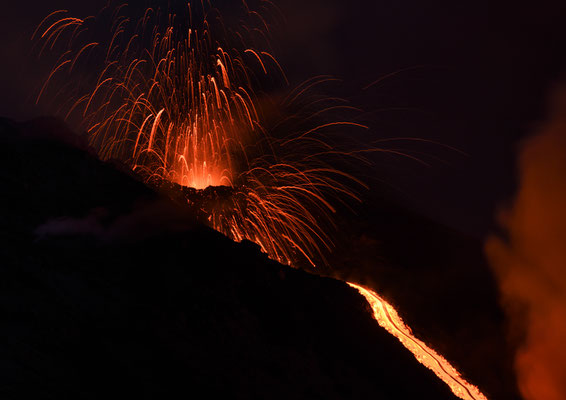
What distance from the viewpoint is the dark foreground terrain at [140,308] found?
405 inches

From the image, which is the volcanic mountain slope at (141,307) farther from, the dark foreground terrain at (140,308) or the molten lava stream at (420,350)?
the molten lava stream at (420,350)

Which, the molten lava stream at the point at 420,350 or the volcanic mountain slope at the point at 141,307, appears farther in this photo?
the molten lava stream at the point at 420,350

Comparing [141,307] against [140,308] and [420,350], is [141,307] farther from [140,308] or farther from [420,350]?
[420,350]

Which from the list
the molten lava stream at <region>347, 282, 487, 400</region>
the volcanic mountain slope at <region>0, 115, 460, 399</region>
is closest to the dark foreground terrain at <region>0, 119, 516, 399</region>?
the volcanic mountain slope at <region>0, 115, 460, 399</region>

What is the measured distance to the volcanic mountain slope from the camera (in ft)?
33.7

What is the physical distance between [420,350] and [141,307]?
14.8 m

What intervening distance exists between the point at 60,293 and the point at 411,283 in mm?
21037

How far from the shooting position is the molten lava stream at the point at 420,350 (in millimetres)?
18406

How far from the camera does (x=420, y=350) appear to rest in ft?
67.0

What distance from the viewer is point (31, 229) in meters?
12.3

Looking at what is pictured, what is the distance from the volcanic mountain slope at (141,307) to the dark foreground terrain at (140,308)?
37 millimetres

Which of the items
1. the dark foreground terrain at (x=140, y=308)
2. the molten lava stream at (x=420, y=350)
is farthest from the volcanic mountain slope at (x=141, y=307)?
the molten lava stream at (x=420, y=350)

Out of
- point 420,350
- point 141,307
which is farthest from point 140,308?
point 420,350

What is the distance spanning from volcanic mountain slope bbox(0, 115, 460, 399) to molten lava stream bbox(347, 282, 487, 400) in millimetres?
1172
